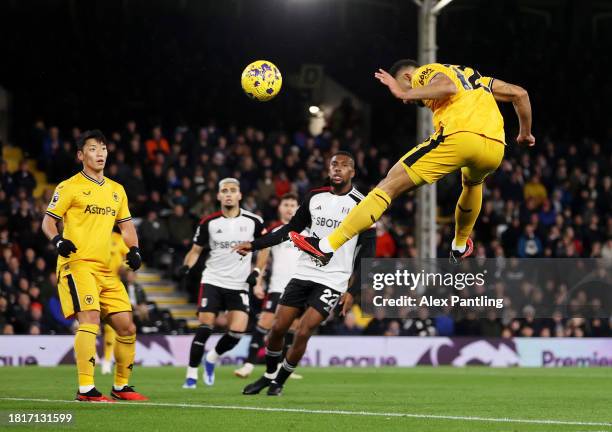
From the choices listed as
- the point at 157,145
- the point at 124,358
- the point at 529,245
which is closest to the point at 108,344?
the point at 124,358

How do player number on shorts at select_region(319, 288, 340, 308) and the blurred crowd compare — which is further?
the blurred crowd

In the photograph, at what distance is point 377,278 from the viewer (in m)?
21.3

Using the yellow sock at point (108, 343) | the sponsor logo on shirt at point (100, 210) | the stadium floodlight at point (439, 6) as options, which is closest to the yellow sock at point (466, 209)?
the sponsor logo on shirt at point (100, 210)

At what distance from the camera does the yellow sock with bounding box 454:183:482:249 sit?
10.8m

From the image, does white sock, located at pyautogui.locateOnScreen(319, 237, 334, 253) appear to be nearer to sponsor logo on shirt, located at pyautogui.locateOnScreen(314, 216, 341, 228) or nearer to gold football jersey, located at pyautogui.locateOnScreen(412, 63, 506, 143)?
gold football jersey, located at pyautogui.locateOnScreen(412, 63, 506, 143)

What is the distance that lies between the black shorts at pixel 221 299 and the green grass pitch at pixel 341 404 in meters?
0.94

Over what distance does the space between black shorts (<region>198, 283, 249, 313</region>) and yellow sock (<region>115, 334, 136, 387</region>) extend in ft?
10.1

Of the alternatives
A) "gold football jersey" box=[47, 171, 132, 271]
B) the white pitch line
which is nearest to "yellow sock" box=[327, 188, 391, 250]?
the white pitch line

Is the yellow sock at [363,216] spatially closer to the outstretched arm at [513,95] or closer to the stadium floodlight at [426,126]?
the outstretched arm at [513,95]

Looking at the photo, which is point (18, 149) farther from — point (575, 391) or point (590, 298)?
point (575, 391)

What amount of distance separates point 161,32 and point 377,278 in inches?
386

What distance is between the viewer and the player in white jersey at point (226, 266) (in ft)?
46.5

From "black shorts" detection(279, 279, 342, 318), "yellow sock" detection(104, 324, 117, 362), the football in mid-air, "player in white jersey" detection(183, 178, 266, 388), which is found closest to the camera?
"black shorts" detection(279, 279, 342, 318)

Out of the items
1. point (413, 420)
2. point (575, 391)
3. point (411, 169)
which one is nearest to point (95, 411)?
point (413, 420)
